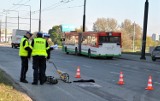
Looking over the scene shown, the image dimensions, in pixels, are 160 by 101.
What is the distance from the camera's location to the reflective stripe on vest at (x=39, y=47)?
1356cm

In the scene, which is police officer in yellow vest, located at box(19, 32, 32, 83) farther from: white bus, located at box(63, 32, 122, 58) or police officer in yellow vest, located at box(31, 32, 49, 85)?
white bus, located at box(63, 32, 122, 58)

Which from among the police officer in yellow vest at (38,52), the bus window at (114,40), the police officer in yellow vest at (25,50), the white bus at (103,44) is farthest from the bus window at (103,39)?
the police officer in yellow vest at (38,52)

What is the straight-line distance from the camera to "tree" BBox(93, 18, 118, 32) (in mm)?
121750

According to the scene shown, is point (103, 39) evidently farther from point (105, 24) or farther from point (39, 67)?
point (105, 24)

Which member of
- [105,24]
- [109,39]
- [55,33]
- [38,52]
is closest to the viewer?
[38,52]

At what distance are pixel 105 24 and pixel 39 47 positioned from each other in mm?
110270

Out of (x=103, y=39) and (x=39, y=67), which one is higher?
(x=103, y=39)

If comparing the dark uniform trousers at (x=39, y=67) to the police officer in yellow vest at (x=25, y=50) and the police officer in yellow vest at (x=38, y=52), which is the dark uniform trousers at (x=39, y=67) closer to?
the police officer in yellow vest at (x=38, y=52)

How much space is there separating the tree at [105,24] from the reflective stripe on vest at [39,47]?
108m

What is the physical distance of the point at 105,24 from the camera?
123 m

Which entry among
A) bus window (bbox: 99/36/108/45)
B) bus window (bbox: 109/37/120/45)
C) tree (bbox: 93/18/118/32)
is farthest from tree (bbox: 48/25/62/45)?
bus window (bbox: 99/36/108/45)

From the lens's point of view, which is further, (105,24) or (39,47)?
(105,24)

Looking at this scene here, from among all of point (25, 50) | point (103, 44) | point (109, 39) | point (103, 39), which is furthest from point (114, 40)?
point (25, 50)

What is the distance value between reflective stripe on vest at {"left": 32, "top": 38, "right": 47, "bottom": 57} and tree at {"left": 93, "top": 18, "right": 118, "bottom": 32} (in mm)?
108104
